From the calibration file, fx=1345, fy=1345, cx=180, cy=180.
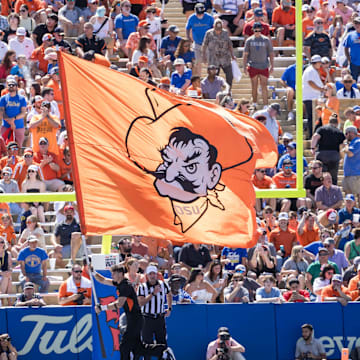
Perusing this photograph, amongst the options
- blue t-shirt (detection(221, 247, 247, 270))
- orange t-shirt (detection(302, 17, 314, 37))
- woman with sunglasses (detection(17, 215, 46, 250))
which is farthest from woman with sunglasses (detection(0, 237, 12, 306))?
orange t-shirt (detection(302, 17, 314, 37))

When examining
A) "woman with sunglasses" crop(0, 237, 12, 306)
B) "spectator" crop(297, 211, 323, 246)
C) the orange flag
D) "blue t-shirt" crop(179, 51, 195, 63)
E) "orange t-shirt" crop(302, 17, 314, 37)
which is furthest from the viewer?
"orange t-shirt" crop(302, 17, 314, 37)

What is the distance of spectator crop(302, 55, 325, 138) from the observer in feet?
75.1

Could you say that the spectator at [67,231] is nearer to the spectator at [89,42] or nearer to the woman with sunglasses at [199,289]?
the woman with sunglasses at [199,289]

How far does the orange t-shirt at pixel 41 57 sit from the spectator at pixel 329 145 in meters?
5.05

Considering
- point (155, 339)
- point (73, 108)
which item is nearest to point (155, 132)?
point (73, 108)

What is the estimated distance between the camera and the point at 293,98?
76.6ft

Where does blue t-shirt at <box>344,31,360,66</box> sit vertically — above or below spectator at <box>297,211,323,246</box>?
above

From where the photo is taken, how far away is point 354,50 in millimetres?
23703

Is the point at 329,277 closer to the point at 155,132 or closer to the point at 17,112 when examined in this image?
the point at 155,132

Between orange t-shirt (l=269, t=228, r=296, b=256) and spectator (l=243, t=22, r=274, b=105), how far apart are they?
3917 millimetres

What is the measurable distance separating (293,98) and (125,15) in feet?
11.6

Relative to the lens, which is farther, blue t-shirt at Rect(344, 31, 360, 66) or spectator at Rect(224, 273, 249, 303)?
blue t-shirt at Rect(344, 31, 360, 66)

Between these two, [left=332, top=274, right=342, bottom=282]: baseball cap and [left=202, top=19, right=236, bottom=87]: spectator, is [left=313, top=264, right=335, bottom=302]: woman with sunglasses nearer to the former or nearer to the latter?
[left=332, top=274, right=342, bottom=282]: baseball cap

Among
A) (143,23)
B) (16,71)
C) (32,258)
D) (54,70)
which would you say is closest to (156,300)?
(32,258)
